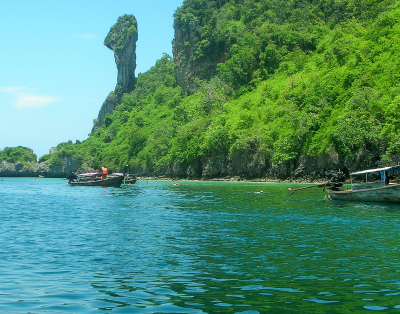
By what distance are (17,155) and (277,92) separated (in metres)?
101

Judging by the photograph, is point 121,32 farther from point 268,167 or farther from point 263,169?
point 268,167

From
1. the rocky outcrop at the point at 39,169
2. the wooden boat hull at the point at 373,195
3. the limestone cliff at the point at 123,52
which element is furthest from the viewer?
the limestone cliff at the point at 123,52

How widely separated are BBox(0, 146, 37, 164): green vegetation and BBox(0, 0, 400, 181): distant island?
3.07ft

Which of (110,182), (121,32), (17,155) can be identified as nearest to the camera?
(110,182)

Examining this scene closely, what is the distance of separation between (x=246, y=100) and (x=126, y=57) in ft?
283

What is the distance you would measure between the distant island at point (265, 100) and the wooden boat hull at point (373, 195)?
1995 cm

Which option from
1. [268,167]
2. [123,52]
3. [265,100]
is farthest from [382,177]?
[123,52]

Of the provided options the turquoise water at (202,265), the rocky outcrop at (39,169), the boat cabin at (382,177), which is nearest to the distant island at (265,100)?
the rocky outcrop at (39,169)

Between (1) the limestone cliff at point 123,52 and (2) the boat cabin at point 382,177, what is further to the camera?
(1) the limestone cliff at point 123,52

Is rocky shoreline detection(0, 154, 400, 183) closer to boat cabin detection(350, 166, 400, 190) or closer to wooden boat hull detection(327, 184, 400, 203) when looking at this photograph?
wooden boat hull detection(327, 184, 400, 203)

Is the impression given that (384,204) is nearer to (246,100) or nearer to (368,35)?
(368,35)

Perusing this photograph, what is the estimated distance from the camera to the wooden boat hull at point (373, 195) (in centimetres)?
3312

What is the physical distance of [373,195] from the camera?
3466cm

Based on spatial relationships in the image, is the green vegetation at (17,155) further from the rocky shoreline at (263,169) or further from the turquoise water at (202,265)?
the turquoise water at (202,265)
